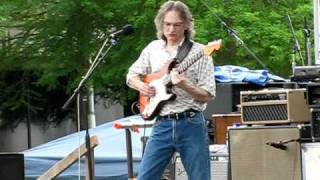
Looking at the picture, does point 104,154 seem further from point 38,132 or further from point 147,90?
point 38,132

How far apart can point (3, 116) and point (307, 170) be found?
12.0 meters

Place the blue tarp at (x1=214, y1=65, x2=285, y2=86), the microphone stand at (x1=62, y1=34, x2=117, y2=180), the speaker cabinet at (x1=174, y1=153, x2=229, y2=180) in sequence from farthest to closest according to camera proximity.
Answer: the blue tarp at (x1=214, y1=65, x2=285, y2=86)
the speaker cabinet at (x1=174, y1=153, x2=229, y2=180)
the microphone stand at (x1=62, y1=34, x2=117, y2=180)

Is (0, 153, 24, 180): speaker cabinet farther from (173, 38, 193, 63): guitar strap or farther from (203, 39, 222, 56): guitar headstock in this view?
(173, 38, 193, 63): guitar strap

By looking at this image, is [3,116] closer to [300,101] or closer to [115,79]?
[115,79]

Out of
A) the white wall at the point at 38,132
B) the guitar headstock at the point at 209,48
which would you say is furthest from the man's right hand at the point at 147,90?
the white wall at the point at 38,132

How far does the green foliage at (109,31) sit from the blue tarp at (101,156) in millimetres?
2451

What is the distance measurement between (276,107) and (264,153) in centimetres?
43

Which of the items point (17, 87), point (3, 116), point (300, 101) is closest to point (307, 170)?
point (300, 101)

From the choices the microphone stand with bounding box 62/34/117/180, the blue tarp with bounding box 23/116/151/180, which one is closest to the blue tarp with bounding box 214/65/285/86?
the blue tarp with bounding box 23/116/151/180

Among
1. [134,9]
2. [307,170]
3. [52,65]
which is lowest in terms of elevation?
[307,170]

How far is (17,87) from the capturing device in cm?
1588

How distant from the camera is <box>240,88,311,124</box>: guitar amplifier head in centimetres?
624

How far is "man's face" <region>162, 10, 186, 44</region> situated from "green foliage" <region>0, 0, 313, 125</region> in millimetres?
6323

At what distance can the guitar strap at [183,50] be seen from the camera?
5004 mm
